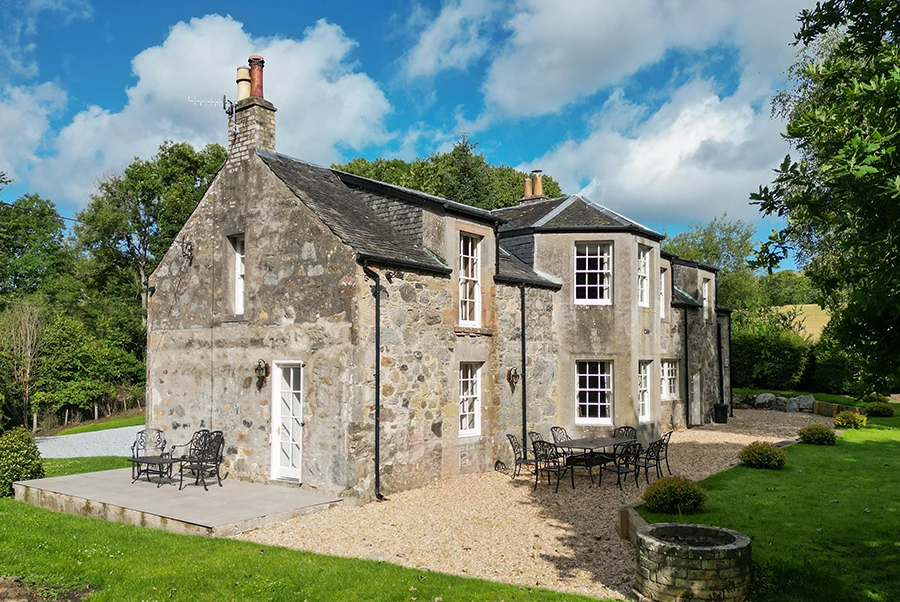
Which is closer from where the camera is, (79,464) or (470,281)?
(470,281)

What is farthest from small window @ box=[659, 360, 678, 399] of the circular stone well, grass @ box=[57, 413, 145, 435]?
grass @ box=[57, 413, 145, 435]

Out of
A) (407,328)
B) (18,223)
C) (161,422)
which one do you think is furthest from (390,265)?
(18,223)

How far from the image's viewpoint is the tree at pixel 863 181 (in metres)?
5.30

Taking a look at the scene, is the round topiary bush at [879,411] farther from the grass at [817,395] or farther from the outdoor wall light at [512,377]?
the outdoor wall light at [512,377]

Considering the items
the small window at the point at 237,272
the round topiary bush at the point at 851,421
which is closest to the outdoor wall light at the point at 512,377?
the small window at the point at 237,272

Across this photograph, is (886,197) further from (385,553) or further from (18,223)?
(18,223)

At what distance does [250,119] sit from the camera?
1489 centimetres

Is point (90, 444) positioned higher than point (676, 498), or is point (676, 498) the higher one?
point (676, 498)

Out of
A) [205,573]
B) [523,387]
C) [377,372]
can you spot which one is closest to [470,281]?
[523,387]

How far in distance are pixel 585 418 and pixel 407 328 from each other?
24.6 feet

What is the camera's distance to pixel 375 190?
15.8m

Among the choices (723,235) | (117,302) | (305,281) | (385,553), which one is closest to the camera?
(385,553)

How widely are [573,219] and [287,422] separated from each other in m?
10.2

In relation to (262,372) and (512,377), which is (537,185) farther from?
(262,372)
